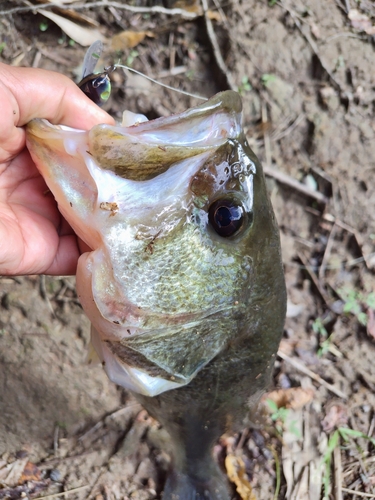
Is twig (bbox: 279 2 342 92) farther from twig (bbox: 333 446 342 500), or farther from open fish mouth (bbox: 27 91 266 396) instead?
twig (bbox: 333 446 342 500)

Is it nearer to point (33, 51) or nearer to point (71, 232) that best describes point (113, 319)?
point (71, 232)

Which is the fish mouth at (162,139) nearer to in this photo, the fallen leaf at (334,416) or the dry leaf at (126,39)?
the dry leaf at (126,39)

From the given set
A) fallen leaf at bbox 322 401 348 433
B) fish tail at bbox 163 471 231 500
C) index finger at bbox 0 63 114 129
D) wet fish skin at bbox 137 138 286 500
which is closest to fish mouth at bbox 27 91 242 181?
wet fish skin at bbox 137 138 286 500

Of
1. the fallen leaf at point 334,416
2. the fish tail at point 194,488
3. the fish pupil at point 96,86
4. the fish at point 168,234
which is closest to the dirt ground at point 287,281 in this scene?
the fallen leaf at point 334,416

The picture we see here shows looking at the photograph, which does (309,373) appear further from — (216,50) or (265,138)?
(216,50)

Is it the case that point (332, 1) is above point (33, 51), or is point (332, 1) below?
above

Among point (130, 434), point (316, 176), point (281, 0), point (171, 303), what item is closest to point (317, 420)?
point (130, 434)

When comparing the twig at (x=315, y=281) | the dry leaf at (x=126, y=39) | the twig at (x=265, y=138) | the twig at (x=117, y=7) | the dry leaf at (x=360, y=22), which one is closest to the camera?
the twig at (x=117, y=7)
